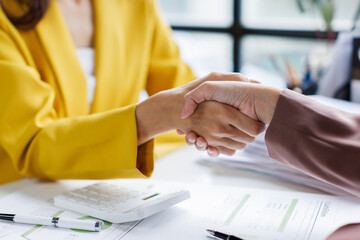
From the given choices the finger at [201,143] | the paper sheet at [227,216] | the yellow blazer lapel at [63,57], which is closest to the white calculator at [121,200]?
the paper sheet at [227,216]

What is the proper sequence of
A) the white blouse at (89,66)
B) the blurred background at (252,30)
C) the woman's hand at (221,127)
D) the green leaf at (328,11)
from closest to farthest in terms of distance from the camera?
the woman's hand at (221,127) → the white blouse at (89,66) → the green leaf at (328,11) → the blurred background at (252,30)

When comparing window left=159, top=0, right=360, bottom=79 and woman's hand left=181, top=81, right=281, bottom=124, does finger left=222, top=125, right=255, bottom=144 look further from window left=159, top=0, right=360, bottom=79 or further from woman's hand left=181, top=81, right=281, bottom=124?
window left=159, top=0, right=360, bottom=79

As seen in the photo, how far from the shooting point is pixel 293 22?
85.7 inches

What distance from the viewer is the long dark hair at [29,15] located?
1.12m

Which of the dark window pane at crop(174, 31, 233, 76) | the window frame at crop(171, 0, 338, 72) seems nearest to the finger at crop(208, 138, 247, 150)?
the window frame at crop(171, 0, 338, 72)

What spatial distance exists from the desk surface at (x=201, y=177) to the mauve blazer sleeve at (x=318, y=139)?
0.16 metres

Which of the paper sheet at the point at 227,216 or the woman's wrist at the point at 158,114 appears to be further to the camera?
the woman's wrist at the point at 158,114

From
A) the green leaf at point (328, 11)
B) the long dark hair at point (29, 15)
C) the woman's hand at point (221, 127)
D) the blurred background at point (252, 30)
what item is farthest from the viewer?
the blurred background at point (252, 30)

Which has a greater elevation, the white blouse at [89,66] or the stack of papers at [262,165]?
the white blouse at [89,66]

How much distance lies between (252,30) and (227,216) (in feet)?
5.42

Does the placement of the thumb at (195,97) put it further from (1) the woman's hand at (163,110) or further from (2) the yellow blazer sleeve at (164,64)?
(2) the yellow blazer sleeve at (164,64)

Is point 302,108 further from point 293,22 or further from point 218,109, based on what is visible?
point 293,22

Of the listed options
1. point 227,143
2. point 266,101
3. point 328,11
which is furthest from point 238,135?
point 328,11

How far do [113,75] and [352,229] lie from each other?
2.69 ft
